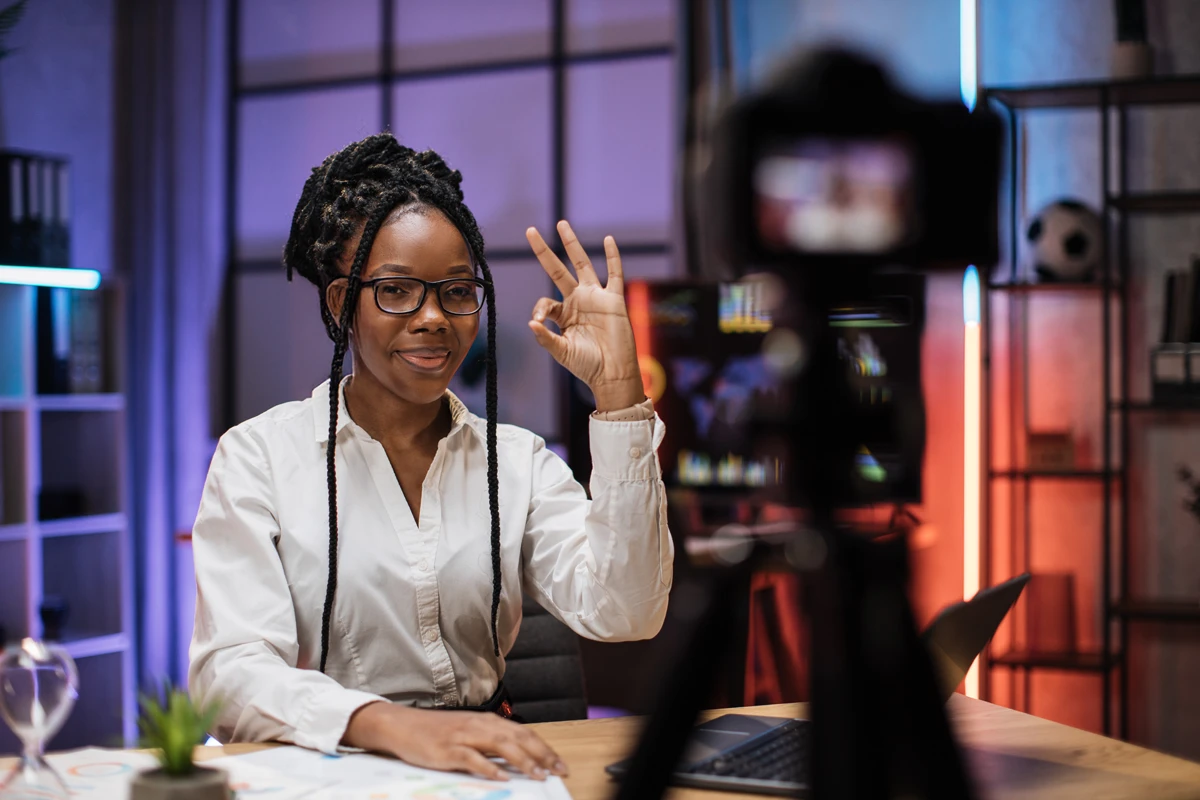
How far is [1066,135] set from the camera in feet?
12.0

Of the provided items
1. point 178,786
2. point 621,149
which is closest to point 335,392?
point 178,786

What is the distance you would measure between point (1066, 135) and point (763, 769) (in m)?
3.16

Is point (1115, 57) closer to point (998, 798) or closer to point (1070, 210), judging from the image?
point (1070, 210)

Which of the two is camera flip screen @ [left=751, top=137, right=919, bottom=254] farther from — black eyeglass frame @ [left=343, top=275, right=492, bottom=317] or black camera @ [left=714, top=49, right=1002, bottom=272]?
black eyeglass frame @ [left=343, top=275, right=492, bottom=317]

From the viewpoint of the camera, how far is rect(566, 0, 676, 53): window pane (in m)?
4.12

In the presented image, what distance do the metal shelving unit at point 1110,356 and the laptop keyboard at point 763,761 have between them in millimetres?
2345

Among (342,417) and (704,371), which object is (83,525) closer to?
(704,371)

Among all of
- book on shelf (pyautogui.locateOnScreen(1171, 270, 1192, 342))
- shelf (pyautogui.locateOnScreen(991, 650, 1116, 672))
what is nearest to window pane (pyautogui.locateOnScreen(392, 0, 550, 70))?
book on shelf (pyautogui.locateOnScreen(1171, 270, 1192, 342))

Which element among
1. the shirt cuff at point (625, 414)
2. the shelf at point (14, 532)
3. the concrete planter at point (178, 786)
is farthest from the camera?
the shelf at point (14, 532)

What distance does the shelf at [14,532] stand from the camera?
137 inches

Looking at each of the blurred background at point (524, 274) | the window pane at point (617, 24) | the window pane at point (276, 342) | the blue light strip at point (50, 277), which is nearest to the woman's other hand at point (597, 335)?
the blurred background at point (524, 274)

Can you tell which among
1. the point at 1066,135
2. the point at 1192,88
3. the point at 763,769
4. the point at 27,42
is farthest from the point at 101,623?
the point at 1192,88

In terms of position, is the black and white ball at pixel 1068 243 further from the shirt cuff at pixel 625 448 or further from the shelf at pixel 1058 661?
the shirt cuff at pixel 625 448

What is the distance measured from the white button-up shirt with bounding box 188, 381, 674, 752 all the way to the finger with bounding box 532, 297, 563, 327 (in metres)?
0.16
